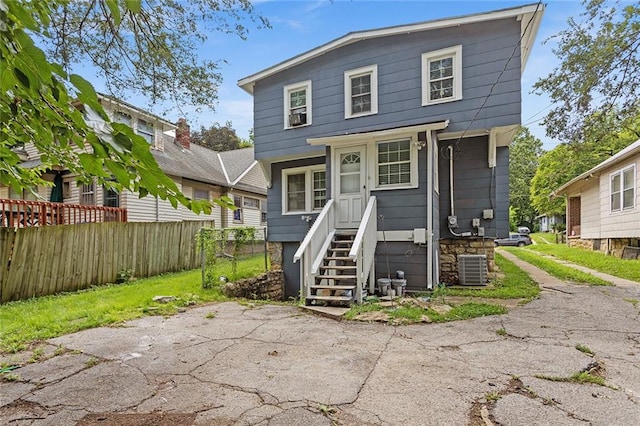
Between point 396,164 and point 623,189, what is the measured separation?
371 inches

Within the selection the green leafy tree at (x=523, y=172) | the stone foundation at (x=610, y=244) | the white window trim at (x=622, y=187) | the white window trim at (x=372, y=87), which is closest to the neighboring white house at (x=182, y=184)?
the white window trim at (x=372, y=87)

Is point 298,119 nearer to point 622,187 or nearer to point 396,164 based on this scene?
point 396,164

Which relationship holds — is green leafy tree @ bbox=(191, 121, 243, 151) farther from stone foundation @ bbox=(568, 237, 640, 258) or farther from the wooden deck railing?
stone foundation @ bbox=(568, 237, 640, 258)

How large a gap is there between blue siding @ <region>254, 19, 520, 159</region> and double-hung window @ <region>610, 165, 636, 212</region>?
7.05 meters

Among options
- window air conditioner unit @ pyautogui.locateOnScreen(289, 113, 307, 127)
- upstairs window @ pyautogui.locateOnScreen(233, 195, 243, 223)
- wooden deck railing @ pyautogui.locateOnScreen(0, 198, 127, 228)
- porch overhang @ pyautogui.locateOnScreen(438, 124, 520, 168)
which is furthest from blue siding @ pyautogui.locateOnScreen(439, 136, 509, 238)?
upstairs window @ pyautogui.locateOnScreen(233, 195, 243, 223)

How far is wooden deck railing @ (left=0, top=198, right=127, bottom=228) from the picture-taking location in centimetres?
776

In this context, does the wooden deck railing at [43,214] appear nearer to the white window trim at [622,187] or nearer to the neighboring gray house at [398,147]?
the neighboring gray house at [398,147]

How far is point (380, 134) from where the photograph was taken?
738cm

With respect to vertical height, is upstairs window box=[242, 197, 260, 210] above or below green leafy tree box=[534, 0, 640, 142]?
below

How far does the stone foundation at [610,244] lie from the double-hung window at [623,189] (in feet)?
3.79

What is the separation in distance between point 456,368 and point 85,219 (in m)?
10.5

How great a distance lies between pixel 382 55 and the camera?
8438 mm

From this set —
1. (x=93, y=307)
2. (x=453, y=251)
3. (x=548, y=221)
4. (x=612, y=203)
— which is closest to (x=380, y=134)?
(x=453, y=251)

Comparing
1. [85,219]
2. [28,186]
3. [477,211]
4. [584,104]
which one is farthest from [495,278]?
[85,219]
